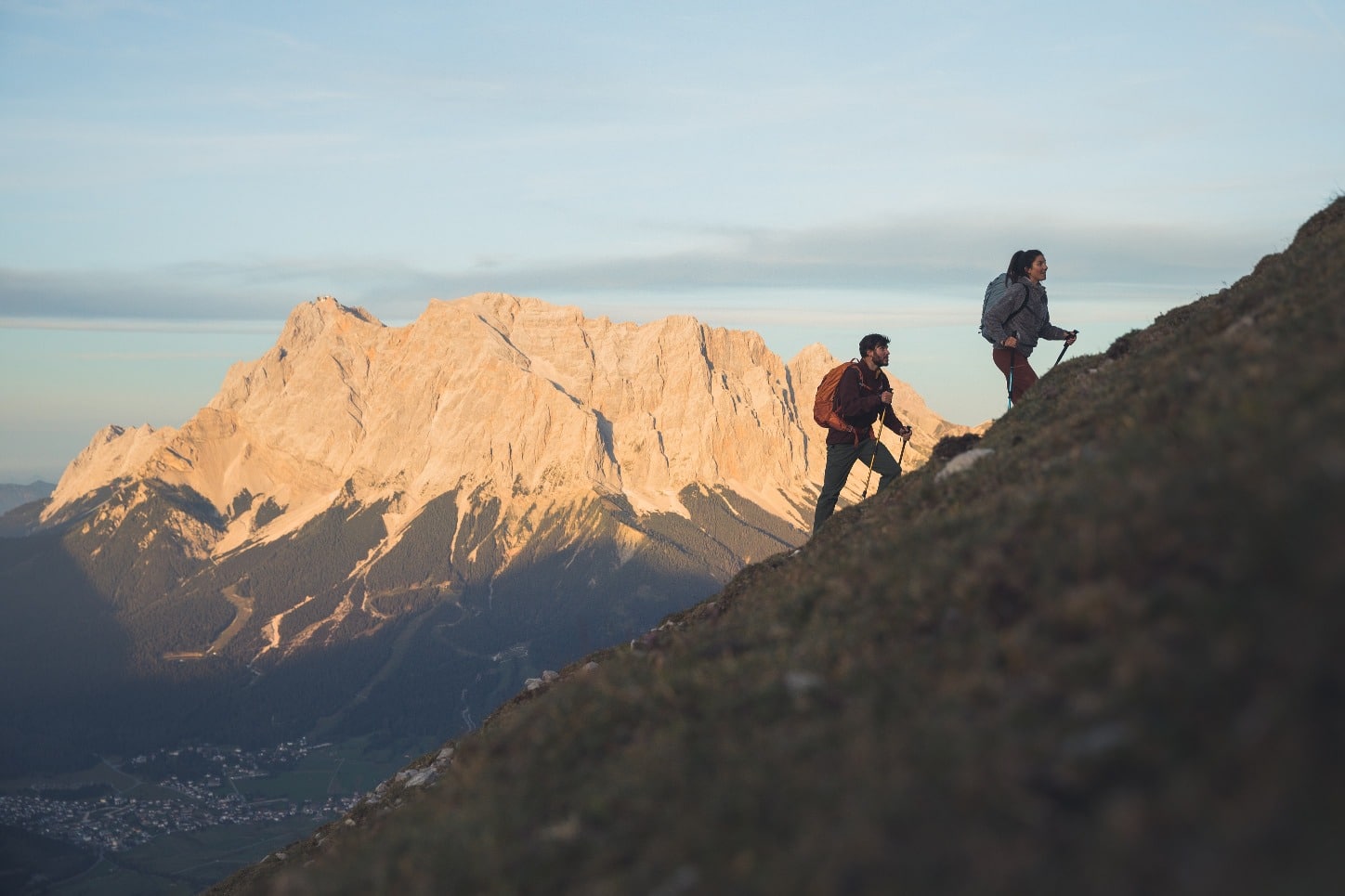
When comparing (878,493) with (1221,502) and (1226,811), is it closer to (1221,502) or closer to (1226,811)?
(1221,502)

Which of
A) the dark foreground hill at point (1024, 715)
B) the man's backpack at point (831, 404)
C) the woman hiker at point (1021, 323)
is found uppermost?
the woman hiker at point (1021, 323)

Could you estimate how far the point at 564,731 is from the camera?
1223 centimetres

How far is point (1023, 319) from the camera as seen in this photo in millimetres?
26844

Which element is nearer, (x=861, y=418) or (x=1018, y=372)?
(x=861, y=418)

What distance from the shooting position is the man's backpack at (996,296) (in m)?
26.4

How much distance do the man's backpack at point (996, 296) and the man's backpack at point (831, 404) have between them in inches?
169

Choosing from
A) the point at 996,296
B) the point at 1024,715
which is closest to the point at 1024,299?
the point at 996,296

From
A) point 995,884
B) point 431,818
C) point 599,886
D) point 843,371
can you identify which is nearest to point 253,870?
point 431,818

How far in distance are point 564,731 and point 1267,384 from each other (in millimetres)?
8999

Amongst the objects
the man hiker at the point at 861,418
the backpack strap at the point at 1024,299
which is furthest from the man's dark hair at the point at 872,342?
the backpack strap at the point at 1024,299

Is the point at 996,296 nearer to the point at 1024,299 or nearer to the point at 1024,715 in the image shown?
the point at 1024,299

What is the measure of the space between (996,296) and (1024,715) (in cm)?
2075

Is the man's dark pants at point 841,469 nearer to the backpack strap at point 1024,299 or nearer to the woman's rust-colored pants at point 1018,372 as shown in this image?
the woman's rust-colored pants at point 1018,372

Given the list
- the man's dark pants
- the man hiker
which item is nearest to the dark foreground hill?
the man hiker
